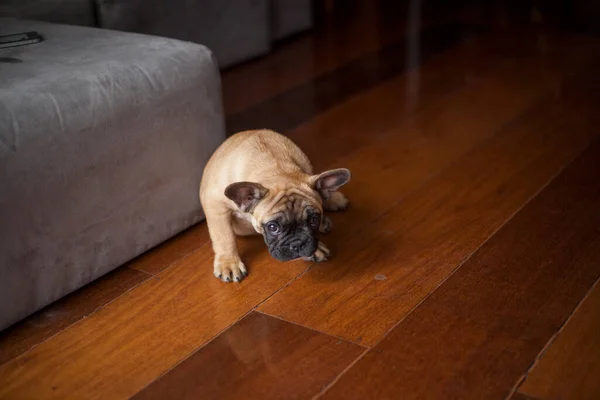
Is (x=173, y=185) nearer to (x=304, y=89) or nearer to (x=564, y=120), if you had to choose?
(x=304, y=89)

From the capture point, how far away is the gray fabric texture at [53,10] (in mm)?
2854

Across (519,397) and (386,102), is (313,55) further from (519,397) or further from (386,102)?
(519,397)

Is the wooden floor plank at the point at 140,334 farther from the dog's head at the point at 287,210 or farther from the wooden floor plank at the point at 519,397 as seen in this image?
the wooden floor plank at the point at 519,397

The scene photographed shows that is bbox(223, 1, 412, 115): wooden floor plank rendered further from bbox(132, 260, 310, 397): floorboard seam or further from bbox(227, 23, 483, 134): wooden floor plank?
bbox(132, 260, 310, 397): floorboard seam

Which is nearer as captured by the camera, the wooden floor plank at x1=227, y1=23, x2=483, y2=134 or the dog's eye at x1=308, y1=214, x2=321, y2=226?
the dog's eye at x1=308, y1=214, x2=321, y2=226

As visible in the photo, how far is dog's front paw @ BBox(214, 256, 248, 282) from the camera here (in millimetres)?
2141

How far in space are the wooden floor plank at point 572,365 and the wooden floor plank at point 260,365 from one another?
1.35 ft

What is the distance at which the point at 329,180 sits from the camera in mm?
2027

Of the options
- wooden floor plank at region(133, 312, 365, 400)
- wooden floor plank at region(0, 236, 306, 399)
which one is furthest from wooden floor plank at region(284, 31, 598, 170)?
wooden floor plank at region(133, 312, 365, 400)

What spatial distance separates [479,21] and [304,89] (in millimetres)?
1514

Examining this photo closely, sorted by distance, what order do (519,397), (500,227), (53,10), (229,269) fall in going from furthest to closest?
(53,10) → (500,227) → (229,269) → (519,397)

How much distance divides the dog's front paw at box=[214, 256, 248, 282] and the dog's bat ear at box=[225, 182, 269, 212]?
0.74 ft

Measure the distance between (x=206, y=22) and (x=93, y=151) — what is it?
181cm

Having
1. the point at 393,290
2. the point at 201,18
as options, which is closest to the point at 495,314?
the point at 393,290
